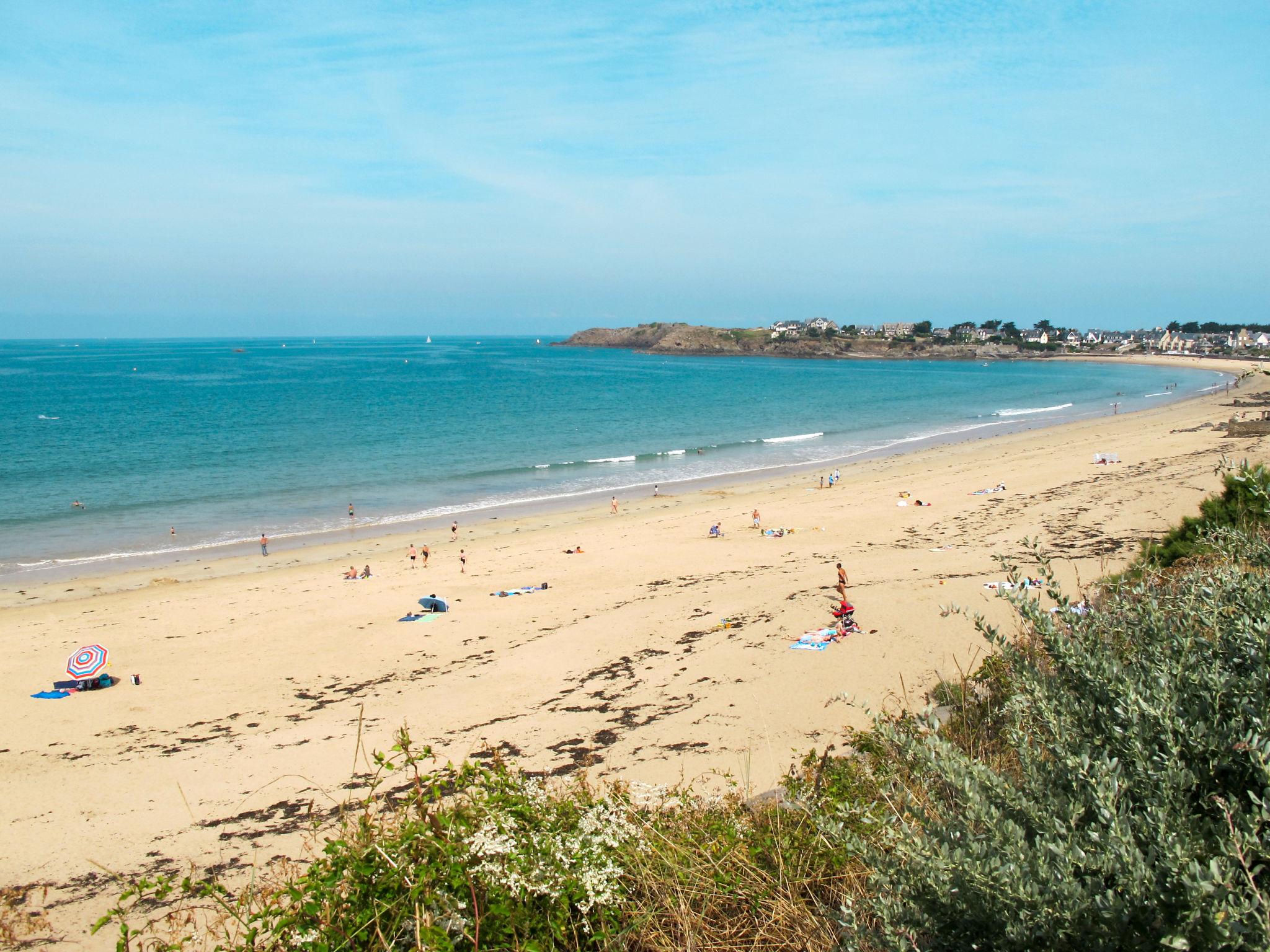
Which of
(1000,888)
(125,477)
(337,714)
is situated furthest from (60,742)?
(125,477)

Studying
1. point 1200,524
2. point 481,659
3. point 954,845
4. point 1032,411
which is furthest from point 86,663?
point 1032,411

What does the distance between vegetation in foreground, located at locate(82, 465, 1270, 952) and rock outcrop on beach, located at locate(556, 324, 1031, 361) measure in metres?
163

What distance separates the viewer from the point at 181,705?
43.6 feet

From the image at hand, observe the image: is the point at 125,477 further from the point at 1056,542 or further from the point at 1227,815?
the point at 1227,815

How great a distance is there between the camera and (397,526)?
29.2 m

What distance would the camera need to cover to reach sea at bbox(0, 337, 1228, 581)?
29.9 meters

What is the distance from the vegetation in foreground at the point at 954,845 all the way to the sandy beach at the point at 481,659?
27.5 inches

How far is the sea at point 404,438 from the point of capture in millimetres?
29922

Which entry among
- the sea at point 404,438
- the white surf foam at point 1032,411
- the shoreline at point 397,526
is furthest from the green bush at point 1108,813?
the white surf foam at point 1032,411

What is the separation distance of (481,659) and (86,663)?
683 cm

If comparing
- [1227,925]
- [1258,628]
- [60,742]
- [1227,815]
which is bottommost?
[60,742]

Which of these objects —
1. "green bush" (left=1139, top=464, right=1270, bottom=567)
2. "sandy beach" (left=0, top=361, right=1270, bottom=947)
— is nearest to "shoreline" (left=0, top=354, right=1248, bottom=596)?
"sandy beach" (left=0, top=361, right=1270, bottom=947)

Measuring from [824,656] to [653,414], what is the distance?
52.5m

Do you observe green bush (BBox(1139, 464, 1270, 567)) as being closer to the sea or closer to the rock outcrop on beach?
the sea
